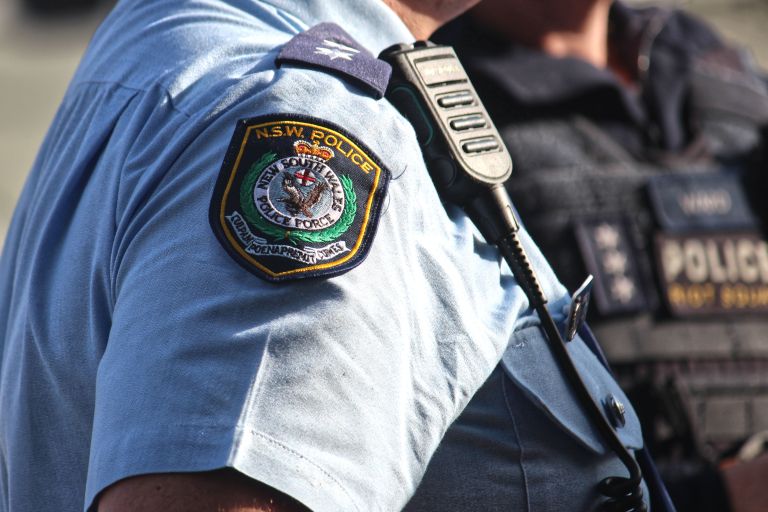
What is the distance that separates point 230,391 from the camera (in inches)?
25.5

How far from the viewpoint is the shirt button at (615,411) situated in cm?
91

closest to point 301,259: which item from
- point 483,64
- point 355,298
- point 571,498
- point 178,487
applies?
point 355,298

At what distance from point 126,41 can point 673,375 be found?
1.29 m

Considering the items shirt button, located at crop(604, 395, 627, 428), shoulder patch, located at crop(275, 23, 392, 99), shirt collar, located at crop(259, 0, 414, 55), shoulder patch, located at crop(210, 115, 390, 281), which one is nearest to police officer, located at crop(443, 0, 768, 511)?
shirt button, located at crop(604, 395, 627, 428)

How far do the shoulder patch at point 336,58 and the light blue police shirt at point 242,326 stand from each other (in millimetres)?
10

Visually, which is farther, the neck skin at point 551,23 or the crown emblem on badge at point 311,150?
the neck skin at point 551,23

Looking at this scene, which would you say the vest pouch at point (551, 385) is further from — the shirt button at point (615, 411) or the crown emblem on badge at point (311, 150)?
the crown emblem on badge at point (311, 150)

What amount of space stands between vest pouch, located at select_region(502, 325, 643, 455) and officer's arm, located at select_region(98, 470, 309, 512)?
0.86 ft

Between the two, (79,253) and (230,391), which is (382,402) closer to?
(230,391)

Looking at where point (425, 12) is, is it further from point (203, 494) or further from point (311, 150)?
point (203, 494)

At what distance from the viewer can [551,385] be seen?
0.86 meters

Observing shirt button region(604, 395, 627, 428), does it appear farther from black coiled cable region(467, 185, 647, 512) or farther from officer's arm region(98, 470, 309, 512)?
officer's arm region(98, 470, 309, 512)

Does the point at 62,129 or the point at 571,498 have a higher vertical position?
the point at 62,129

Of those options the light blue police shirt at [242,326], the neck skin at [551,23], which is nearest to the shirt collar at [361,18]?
the light blue police shirt at [242,326]
